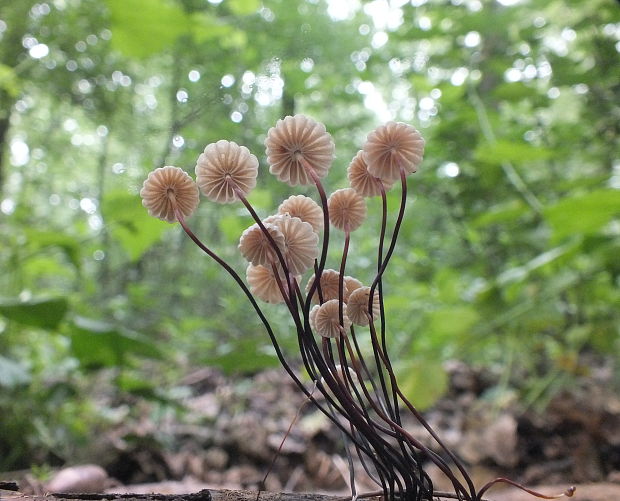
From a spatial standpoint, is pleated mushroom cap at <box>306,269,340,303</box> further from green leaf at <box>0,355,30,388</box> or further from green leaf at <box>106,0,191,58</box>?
green leaf at <box>106,0,191,58</box>

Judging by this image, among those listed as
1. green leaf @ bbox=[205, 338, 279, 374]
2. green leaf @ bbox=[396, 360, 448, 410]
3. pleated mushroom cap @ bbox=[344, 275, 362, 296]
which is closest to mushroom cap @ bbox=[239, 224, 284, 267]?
pleated mushroom cap @ bbox=[344, 275, 362, 296]

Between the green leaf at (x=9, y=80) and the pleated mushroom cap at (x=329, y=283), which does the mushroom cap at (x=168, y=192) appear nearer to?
the pleated mushroom cap at (x=329, y=283)

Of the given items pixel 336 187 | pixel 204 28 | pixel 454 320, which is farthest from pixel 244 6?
pixel 454 320

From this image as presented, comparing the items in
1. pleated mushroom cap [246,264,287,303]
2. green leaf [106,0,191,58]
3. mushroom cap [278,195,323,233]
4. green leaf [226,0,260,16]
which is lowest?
pleated mushroom cap [246,264,287,303]

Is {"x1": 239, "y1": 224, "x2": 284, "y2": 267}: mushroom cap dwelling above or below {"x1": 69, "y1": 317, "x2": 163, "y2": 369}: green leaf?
below

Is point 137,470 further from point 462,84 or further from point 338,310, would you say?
point 462,84

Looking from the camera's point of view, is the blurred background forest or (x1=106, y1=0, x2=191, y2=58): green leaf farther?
(x1=106, y1=0, x2=191, y2=58): green leaf

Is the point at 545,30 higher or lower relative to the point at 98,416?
higher

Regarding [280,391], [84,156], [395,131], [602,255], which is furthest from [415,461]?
[84,156]
